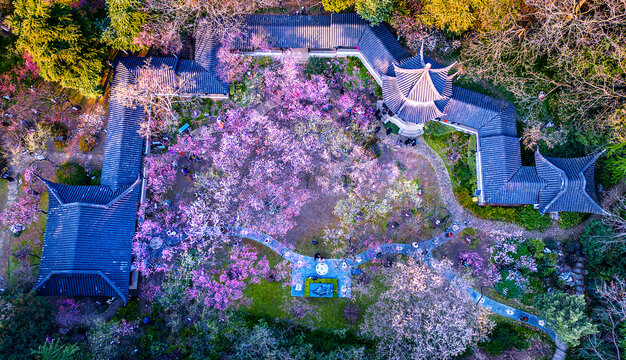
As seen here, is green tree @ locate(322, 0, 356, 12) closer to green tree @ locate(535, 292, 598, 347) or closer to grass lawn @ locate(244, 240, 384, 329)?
grass lawn @ locate(244, 240, 384, 329)

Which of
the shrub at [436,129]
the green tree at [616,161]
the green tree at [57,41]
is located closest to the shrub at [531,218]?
the green tree at [616,161]

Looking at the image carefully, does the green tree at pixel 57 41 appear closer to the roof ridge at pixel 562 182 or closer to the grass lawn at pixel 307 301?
the grass lawn at pixel 307 301

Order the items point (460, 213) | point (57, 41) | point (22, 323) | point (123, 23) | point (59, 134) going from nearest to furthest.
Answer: point (22, 323), point (57, 41), point (123, 23), point (460, 213), point (59, 134)

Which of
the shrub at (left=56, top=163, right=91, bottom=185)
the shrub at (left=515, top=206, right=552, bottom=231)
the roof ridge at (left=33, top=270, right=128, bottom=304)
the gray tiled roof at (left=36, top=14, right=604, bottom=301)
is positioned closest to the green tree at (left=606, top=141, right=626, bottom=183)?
the gray tiled roof at (left=36, top=14, right=604, bottom=301)

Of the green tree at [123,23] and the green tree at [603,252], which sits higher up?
the green tree at [123,23]

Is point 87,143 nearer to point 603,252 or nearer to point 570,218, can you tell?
point 570,218

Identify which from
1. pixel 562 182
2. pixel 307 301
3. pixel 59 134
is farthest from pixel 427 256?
pixel 59 134
